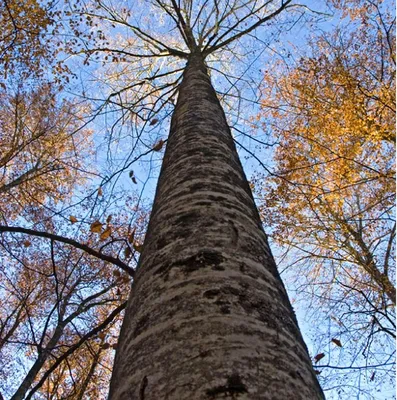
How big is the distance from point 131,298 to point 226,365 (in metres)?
0.52

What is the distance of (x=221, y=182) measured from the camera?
1.58 metres

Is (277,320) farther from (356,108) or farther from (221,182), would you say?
(356,108)

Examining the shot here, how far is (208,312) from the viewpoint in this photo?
0.90 metres

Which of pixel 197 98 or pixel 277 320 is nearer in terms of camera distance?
pixel 277 320

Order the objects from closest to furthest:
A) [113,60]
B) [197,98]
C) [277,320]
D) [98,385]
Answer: [277,320], [197,98], [113,60], [98,385]

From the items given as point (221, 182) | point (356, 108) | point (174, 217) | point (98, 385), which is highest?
point (356, 108)

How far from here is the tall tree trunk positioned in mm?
749

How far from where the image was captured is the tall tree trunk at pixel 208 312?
749 millimetres

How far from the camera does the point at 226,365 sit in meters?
0.75

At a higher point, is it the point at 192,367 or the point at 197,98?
the point at 197,98

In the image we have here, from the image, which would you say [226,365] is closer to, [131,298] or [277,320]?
[277,320]

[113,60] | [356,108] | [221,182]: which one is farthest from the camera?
[356,108]

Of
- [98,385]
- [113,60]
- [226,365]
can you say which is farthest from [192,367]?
[98,385]

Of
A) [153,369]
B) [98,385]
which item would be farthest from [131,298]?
[98,385]
